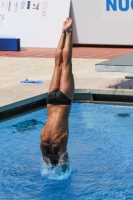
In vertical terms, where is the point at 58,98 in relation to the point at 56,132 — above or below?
above

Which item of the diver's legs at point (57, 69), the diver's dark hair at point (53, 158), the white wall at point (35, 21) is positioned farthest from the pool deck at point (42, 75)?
the diver's dark hair at point (53, 158)

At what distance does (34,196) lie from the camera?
19.6ft

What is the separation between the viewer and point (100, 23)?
50.8 feet

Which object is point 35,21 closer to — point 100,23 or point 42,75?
point 100,23

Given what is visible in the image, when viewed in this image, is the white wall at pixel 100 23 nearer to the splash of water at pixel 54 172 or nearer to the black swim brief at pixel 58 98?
the splash of water at pixel 54 172

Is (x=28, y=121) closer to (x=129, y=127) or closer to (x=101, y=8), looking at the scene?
(x=129, y=127)

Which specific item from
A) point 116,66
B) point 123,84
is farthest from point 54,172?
point 123,84

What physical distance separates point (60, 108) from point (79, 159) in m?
1.35

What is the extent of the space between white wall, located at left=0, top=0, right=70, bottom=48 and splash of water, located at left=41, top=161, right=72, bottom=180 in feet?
31.9

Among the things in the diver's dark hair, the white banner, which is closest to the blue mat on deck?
the white banner

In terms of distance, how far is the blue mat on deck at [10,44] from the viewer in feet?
50.4

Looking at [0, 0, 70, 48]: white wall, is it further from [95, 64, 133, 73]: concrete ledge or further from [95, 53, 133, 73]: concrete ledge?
[95, 64, 133, 73]: concrete ledge

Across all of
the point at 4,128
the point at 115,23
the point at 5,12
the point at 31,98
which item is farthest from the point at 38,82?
the point at 5,12

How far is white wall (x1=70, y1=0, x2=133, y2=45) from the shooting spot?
15.2 m
